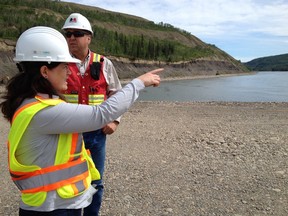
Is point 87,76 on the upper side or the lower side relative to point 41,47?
lower

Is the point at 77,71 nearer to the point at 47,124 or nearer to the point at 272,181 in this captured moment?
the point at 47,124

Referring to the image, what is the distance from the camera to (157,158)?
21.8 feet

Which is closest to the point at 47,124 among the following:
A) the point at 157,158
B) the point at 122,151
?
the point at 157,158

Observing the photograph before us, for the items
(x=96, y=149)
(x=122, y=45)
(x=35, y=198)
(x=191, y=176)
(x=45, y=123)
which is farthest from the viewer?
(x=122, y=45)

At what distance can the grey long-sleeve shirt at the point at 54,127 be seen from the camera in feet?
5.73

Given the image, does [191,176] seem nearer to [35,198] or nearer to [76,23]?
[76,23]

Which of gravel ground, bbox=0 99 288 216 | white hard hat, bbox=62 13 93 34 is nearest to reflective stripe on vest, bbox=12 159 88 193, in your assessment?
white hard hat, bbox=62 13 93 34

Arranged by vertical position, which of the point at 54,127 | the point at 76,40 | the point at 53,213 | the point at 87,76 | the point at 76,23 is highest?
the point at 76,23

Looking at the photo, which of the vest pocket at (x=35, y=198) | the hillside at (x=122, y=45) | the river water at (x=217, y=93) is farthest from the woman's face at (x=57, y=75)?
the hillside at (x=122, y=45)

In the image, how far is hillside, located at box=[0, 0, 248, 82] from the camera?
58.1 m

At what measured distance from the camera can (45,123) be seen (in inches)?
68.5

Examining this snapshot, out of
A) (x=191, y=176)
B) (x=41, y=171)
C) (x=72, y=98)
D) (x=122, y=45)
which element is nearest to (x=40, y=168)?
(x=41, y=171)

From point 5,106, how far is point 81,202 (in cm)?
69

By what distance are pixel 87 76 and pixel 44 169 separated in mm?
1322
